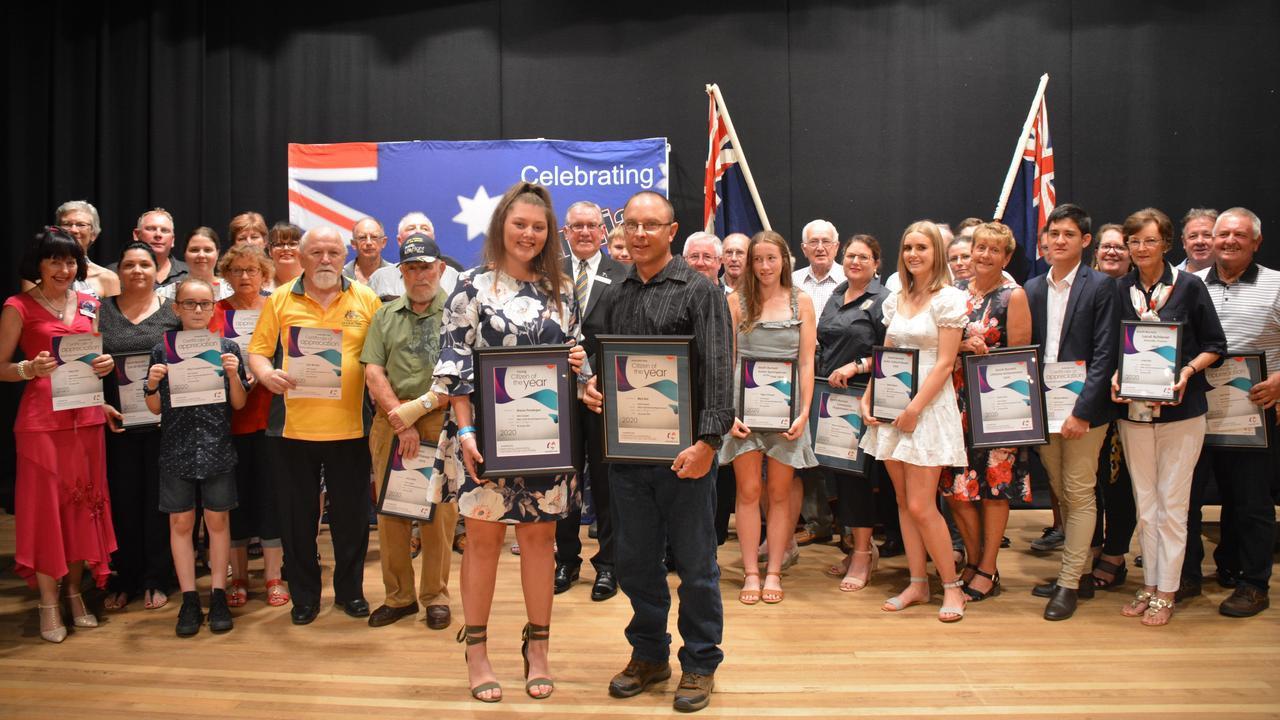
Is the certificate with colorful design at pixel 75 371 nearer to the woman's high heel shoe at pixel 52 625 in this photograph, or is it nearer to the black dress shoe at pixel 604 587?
the woman's high heel shoe at pixel 52 625

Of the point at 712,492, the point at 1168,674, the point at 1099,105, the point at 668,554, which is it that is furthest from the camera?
the point at 1099,105

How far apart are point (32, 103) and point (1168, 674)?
25.7 feet

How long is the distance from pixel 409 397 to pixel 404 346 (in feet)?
0.70

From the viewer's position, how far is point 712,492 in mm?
2953

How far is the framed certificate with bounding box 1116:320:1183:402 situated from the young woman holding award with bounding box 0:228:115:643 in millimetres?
4299

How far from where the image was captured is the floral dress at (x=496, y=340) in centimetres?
284

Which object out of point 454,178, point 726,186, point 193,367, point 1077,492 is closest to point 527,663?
point 193,367

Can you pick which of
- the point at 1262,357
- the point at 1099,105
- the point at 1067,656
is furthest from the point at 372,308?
the point at 1099,105

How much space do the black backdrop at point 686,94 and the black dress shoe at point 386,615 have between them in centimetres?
366

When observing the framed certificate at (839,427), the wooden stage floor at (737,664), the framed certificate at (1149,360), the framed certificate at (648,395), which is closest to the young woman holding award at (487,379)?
the framed certificate at (648,395)

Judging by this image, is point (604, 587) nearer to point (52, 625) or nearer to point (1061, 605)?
→ point (1061, 605)

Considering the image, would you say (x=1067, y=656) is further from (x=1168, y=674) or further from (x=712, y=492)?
(x=712, y=492)

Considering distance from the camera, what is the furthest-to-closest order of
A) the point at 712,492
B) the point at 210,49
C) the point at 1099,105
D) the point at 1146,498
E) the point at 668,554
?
the point at 210,49 < the point at 1099,105 < the point at 668,554 < the point at 1146,498 < the point at 712,492

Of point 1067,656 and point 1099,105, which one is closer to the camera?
point 1067,656
